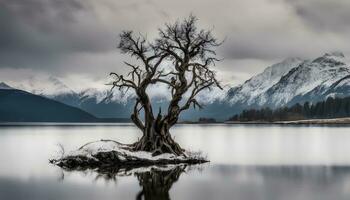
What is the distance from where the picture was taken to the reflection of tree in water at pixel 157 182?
97.2 ft

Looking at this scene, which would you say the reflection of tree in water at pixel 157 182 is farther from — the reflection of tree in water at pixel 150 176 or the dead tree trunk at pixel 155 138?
the dead tree trunk at pixel 155 138

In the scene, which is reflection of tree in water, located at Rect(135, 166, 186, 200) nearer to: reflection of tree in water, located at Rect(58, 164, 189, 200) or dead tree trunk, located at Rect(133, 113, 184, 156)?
reflection of tree in water, located at Rect(58, 164, 189, 200)

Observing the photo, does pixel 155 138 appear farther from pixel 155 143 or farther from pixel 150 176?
pixel 150 176

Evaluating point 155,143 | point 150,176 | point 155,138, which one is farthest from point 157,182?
point 155,138

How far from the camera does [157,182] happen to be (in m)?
35.4

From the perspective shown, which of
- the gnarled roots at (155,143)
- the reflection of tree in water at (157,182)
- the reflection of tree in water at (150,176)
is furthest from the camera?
the gnarled roots at (155,143)

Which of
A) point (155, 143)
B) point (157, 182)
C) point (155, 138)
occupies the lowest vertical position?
point (157, 182)

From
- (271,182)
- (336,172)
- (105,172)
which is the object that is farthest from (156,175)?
(336,172)

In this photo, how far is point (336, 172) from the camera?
139 ft

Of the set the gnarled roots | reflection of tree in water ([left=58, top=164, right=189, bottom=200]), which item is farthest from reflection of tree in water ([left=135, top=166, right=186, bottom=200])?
the gnarled roots

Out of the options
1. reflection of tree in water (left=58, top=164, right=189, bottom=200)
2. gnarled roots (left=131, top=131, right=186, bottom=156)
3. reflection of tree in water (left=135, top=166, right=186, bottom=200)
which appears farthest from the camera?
gnarled roots (left=131, top=131, right=186, bottom=156)

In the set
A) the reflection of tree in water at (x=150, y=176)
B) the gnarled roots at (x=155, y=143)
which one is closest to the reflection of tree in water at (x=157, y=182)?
the reflection of tree in water at (x=150, y=176)

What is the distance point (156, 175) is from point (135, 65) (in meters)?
15.7

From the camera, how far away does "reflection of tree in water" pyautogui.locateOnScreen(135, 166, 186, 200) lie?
97.2 ft
